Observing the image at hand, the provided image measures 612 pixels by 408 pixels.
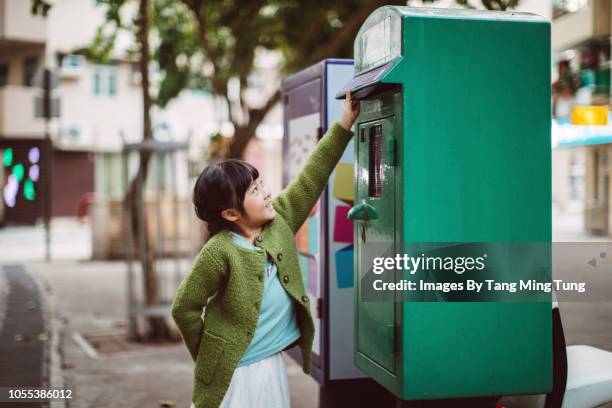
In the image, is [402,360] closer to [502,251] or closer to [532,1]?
[502,251]

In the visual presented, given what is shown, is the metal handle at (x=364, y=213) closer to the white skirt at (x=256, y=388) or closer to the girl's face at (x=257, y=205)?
the girl's face at (x=257, y=205)

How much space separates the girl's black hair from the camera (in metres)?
2.80

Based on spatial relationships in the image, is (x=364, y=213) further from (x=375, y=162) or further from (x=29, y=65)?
(x=29, y=65)

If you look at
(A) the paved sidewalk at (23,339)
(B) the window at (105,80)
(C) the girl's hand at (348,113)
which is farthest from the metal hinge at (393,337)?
(B) the window at (105,80)

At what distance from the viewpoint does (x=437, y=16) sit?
2881 millimetres

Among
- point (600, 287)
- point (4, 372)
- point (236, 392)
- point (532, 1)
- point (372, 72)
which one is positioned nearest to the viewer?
point (236, 392)

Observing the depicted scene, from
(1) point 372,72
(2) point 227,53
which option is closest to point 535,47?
(1) point 372,72

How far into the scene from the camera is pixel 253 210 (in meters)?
2.85

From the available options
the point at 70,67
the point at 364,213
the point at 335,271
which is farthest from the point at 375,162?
the point at 70,67

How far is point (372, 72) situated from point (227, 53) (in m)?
9.62

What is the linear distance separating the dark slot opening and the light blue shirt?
551 mm

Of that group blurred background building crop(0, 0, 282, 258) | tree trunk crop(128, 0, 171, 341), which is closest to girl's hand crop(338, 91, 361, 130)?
tree trunk crop(128, 0, 171, 341)

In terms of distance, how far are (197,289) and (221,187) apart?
38 centimetres

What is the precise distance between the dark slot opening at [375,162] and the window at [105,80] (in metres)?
26.2
